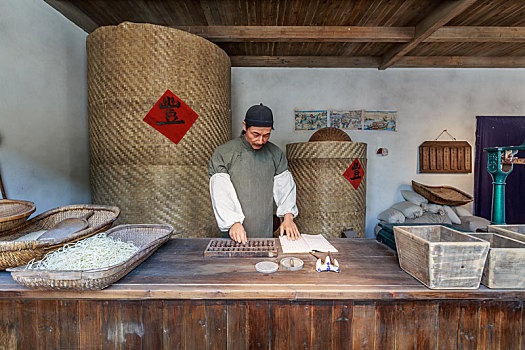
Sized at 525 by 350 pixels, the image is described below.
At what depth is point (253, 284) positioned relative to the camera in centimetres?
111

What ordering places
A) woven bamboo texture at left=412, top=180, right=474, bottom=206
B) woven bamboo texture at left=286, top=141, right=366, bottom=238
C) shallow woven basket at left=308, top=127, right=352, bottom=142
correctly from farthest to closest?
woven bamboo texture at left=412, top=180, right=474, bottom=206
shallow woven basket at left=308, top=127, right=352, bottom=142
woven bamboo texture at left=286, top=141, right=366, bottom=238

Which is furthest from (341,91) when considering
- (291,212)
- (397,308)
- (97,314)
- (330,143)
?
(97,314)

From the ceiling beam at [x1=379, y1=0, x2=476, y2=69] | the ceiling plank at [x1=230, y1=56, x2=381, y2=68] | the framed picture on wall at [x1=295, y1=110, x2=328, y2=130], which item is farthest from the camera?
the framed picture on wall at [x1=295, y1=110, x2=328, y2=130]

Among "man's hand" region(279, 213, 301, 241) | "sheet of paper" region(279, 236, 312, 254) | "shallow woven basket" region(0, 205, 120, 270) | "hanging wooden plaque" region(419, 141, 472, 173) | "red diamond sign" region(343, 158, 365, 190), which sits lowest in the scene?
"sheet of paper" region(279, 236, 312, 254)

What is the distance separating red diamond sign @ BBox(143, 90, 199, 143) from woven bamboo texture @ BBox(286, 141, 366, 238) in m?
1.51

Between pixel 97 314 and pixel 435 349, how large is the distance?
135 centimetres

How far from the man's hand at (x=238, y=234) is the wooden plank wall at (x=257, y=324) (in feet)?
1.73

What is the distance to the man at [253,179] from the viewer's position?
1918 mm

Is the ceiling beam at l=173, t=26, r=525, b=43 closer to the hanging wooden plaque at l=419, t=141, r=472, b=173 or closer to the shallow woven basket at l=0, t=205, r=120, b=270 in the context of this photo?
the hanging wooden plaque at l=419, t=141, r=472, b=173

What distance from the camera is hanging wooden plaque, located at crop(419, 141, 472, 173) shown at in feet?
14.7

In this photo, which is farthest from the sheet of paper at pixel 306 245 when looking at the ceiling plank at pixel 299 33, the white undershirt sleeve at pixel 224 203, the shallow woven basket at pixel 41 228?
the ceiling plank at pixel 299 33

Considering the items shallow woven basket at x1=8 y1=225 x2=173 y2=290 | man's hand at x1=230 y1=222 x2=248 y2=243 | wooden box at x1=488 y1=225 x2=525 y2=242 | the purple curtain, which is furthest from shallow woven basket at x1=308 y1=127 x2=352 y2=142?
shallow woven basket at x1=8 y1=225 x2=173 y2=290

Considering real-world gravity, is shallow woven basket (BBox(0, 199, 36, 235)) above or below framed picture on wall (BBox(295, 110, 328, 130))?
below

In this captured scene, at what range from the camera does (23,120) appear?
7.48ft
